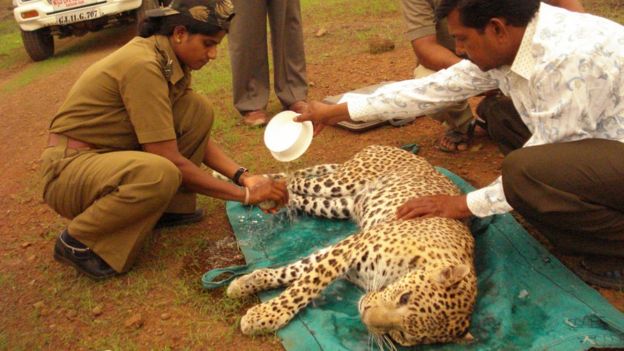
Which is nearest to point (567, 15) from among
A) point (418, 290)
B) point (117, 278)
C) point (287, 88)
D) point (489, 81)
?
point (489, 81)

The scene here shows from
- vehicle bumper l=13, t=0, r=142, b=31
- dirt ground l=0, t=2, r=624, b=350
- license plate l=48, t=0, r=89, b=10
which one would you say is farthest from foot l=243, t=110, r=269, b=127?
license plate l=48, t=0, r=89, b=10

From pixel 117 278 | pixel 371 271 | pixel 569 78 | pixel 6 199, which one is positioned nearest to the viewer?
pixel 569 78

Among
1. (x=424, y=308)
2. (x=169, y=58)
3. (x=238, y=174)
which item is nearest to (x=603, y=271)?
(x=424, y=308)

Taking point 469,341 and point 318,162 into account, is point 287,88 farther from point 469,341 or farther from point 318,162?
point 469,341

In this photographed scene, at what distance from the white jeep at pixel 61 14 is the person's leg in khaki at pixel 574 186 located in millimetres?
9097

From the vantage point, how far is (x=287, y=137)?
451cm

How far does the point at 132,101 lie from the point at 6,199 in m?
2.59

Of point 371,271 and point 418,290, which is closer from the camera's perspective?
point 418,290

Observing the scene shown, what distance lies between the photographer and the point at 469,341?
130 inches

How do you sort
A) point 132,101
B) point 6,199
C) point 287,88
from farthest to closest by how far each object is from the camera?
1. point 287,88
2. point 6,199
3. point 132,101

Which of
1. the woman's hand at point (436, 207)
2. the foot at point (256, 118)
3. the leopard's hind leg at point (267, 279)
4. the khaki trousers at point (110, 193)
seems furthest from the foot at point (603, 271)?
the foot at point (256, 118)

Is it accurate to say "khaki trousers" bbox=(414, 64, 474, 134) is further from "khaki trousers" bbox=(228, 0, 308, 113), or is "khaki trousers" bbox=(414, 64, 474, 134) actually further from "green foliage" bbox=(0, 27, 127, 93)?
"green foliage" bbox=(0, 27, 127, 93)

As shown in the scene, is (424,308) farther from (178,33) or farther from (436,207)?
(178,33)

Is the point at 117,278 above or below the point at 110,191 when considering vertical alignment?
below
